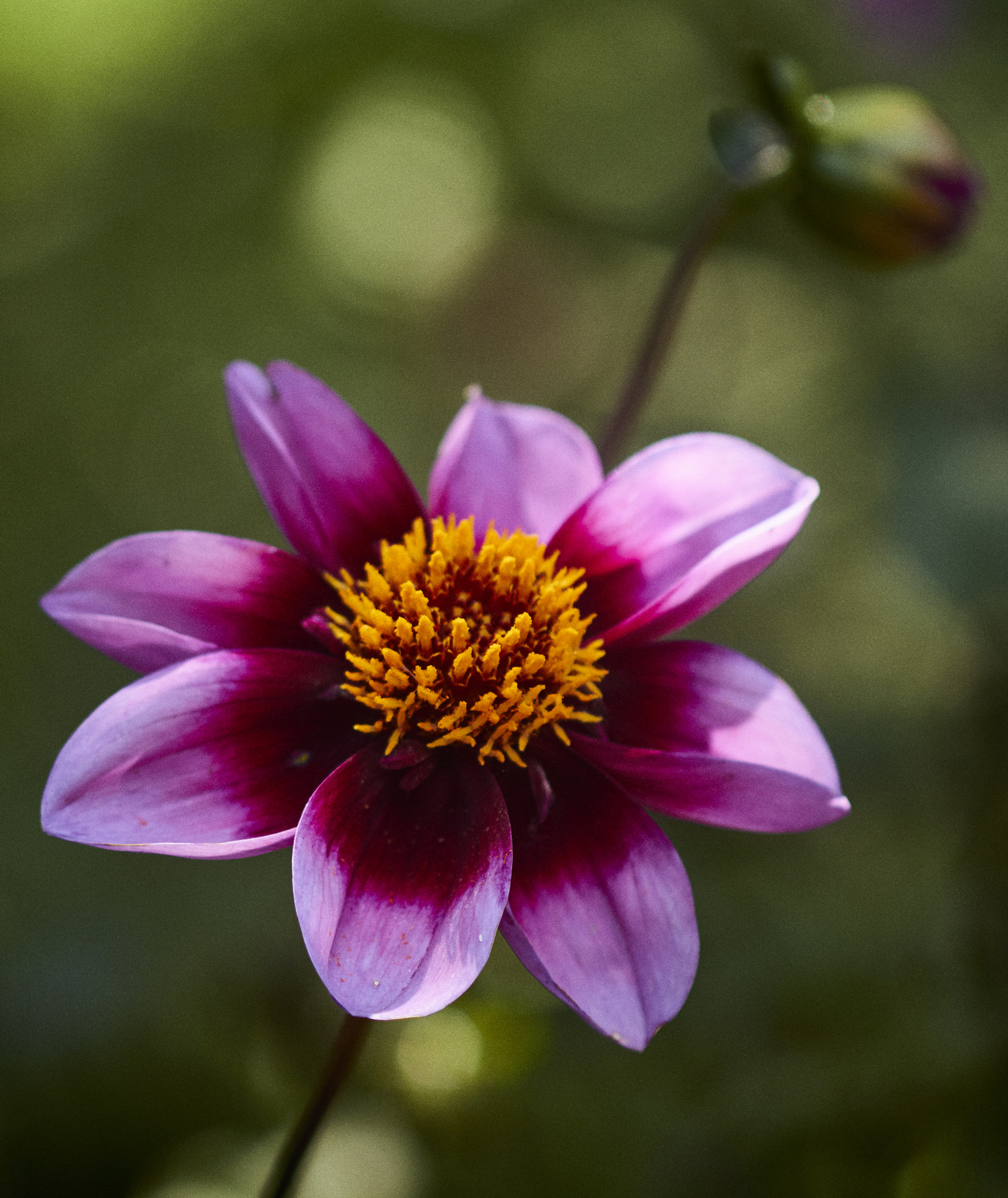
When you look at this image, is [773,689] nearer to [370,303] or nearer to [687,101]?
[370,303]

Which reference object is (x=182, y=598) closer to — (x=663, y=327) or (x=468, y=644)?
(x=468, y=644)

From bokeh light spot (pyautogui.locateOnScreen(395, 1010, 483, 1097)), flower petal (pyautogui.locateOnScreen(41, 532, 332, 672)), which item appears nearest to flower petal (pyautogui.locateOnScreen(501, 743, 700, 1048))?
flower petal (pyautogui.locateOnScreen(41, 532, 332, 672))

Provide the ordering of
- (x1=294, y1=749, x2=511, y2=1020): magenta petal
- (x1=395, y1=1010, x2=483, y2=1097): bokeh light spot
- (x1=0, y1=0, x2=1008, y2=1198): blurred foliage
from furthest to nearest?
(x1=0, y1=0, x2=1008, y2=1198): blurred foliage
(x1=395, y1=1010, x2=483, y2=1097): bokeh light spot
(x1=294, y1=749, x2=511, y2=1020): magenta petal

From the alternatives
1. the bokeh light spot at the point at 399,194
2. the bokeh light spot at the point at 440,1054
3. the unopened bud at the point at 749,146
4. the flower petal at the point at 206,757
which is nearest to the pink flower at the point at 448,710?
the flower petal at the point at 206,757

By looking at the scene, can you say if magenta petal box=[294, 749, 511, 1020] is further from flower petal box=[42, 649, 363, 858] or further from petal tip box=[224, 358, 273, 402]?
petal tip box=[224, 358, 273, 402]

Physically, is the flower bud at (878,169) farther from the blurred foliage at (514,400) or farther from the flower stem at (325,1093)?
the flower stem at (325,1093)

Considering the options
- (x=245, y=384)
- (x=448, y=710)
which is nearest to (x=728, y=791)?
(x=448, y=710)
